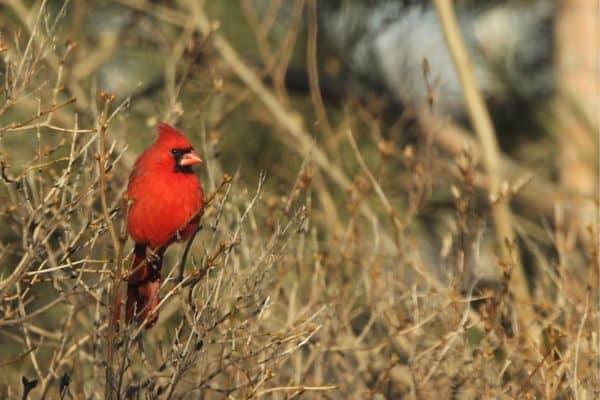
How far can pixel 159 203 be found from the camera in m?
4.73

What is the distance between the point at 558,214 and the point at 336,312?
107 cm

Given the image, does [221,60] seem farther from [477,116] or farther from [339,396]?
[339,396]

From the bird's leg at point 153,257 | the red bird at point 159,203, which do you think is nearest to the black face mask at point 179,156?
the red bird at point 159,203

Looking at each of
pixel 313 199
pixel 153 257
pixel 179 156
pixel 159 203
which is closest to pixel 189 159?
pixel 179 156

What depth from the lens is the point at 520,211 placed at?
970 centimetres

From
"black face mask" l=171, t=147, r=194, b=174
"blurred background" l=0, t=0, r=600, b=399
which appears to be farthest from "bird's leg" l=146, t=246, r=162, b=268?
"black face mask" l=171, t=147, r=194, b=174

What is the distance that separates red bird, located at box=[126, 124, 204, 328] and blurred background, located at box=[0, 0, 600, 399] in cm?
12

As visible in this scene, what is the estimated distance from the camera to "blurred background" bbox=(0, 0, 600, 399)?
13.8ft

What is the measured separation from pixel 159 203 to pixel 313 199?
11.9ft

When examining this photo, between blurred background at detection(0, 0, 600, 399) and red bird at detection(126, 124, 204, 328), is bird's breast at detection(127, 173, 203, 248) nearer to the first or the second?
red bird at detection(126, 124, 204, 328)

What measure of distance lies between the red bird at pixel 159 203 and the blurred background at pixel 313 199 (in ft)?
0.40

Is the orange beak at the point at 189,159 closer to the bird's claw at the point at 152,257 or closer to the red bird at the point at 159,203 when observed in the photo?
the red bird at the point at 159,203

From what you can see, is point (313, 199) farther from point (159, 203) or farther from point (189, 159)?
point (159, 203)

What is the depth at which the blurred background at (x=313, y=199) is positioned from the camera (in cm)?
420
